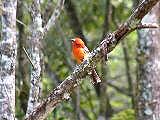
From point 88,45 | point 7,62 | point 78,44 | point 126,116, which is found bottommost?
point 7,62

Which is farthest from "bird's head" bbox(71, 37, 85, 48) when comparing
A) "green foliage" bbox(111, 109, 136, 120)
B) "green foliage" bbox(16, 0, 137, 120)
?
"green foliage" bbox(111, 109, 136, 120)

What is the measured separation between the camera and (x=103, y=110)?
7953 mm

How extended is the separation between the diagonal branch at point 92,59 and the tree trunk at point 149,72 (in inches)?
104

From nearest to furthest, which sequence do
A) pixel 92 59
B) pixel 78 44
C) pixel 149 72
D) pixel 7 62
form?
pixel 92 59
pixel 7 62
pixel 78 44
pixel 149 72

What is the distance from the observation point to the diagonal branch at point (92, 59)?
2.95 m

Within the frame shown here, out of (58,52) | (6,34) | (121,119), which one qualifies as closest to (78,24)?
(58,52)

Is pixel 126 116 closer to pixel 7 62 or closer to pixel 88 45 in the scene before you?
pixel 88 45

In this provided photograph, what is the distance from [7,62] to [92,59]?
0.75 meters

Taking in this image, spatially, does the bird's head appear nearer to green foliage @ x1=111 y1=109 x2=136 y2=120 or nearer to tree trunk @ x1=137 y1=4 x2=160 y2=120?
tree trunk @ x1=137 y1=4 x2=160 y2=120

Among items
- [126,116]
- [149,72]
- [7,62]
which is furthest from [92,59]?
[126,116]

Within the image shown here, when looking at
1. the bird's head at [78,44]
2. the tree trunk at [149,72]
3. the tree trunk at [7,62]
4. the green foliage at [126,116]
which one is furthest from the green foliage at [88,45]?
the tree trunk at [7,62]

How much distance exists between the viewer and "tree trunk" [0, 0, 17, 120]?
351 cm

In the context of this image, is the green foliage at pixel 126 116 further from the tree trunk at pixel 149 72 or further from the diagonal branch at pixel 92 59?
the diagonal branch at pixel 92 59

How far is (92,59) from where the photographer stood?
317 centimetres
